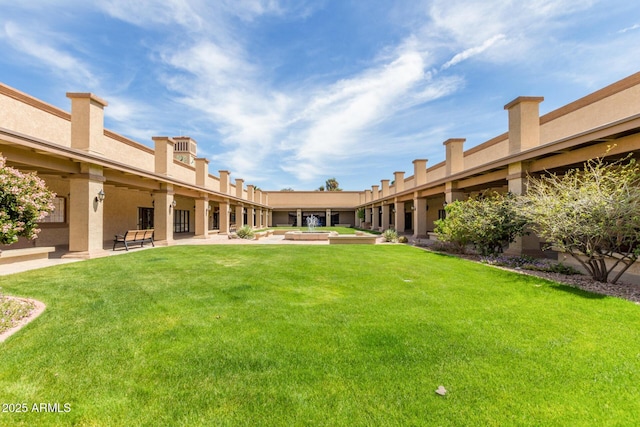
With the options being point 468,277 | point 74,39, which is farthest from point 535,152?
point 74,39

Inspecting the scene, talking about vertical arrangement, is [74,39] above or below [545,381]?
above

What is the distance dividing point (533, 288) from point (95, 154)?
1528 centimetres

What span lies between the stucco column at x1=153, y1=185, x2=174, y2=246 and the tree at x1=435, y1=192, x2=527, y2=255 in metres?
14.7

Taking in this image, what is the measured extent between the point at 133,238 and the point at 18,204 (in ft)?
31.9

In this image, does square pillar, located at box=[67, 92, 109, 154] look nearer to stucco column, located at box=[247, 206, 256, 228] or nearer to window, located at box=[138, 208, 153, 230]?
window, located at box=[138, 208, 153, 230]

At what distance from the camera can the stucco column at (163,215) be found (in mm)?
15383

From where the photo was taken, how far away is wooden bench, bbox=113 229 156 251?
1299cm

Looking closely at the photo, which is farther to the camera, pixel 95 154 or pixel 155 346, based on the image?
pixel 95 154

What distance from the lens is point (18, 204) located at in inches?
192

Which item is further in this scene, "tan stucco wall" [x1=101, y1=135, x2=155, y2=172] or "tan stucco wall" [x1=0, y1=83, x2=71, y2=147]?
"tan stucco wall" [x1=101, y1=135, x2=155, y2=172]

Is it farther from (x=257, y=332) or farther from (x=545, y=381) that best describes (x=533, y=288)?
(x=257, y=332)

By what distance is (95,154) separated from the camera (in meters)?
11.0

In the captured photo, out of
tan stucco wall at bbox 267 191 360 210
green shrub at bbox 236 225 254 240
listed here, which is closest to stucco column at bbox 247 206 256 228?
green shrub at bbox 236 225 254 240

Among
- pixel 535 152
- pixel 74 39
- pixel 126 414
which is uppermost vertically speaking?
pixel 74 39
